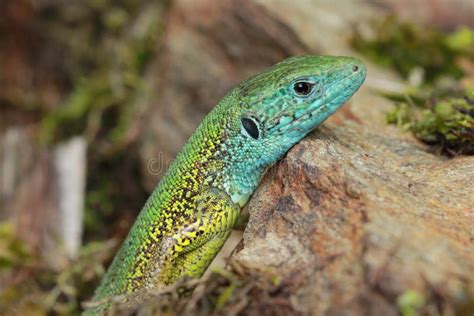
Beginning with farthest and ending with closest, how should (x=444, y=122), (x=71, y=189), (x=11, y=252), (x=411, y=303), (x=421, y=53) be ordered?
1. (x=71, y=189)
2. (x=421, y=53)
3. (x=11, y=252)
4. (x=444, y=122)
5. (x=411, y=303)

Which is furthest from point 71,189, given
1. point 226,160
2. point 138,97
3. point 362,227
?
point 362,227

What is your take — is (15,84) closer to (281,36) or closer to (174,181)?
(281,36)

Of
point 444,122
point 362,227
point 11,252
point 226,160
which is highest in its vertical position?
point 444,122

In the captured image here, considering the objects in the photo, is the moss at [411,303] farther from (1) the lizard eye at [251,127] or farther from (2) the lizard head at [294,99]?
(1) the lizard eye at [251,127]

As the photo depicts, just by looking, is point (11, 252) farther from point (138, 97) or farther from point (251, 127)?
point (251, 127)

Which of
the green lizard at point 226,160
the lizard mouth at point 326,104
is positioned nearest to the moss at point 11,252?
the green lizard at point 226,160

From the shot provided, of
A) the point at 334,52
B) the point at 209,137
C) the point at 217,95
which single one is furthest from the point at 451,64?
the point at 209,137

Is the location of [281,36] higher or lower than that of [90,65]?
higher
